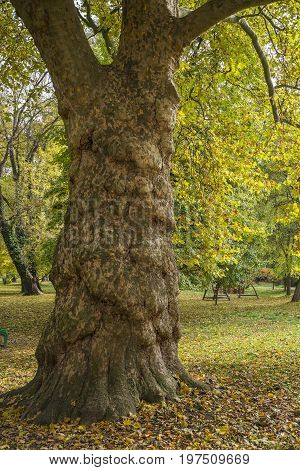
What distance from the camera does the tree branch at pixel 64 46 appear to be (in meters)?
5.59

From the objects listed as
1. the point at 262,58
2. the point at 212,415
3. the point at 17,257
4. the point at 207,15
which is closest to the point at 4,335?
the point at 212,415

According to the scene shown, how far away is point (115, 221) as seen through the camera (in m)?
5.40

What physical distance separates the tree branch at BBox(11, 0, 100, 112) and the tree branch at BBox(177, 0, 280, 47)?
1.17m

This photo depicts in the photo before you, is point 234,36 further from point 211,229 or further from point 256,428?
point 256,428

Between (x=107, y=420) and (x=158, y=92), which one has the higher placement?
(x=158, y=92)

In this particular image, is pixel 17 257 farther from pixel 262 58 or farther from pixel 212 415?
pixel 212 415

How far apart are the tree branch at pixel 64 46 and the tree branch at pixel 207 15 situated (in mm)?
1166

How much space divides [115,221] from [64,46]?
2220 mm

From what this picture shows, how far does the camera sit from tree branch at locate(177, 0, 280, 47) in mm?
5550

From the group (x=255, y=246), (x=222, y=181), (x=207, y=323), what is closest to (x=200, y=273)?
(x=207, y=323)

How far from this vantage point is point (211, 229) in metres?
11.0

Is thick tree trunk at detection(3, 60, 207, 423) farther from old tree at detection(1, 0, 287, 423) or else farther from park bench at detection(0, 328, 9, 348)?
park bench at detection(0, 328, 9, 348)

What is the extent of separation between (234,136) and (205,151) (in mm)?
953

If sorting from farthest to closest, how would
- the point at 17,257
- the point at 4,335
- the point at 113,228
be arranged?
the point at 17,257, the point at 4,335, the point at 113,228
